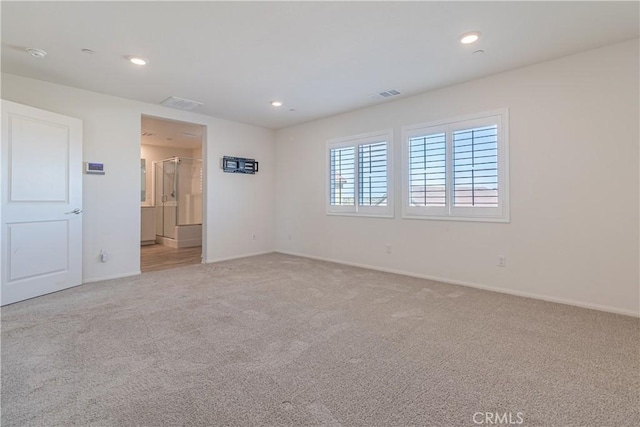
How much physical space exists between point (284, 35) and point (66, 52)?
2199 mm

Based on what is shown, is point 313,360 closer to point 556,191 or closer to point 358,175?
point 556,191

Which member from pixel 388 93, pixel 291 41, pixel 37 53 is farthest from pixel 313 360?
pixel 37 53

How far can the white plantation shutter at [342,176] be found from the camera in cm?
517

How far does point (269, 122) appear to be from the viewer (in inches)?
230

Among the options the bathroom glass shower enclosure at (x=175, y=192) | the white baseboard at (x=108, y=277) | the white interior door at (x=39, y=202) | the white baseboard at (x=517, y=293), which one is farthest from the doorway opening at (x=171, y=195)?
the white baseboard at (x=517, y=293)

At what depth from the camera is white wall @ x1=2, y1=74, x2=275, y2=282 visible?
3926 mm

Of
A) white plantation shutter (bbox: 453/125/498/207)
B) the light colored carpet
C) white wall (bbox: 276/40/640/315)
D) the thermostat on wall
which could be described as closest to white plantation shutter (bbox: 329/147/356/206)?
white wall (bbox: 276/40/640/315)

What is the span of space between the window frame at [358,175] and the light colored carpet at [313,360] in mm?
1563

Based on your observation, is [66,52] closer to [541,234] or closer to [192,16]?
[192,16]

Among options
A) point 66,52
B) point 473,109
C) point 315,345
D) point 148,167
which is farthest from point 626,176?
point 148,167

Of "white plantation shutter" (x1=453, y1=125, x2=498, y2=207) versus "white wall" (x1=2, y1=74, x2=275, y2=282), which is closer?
"white plantation shutter" (x1=453, y1=125, x2=498, y2=207)

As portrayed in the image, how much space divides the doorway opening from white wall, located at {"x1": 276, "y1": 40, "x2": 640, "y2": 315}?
16.7 feet

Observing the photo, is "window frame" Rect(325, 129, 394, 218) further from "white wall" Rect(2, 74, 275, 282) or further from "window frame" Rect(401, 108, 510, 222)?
"white wall" Rect(2, 74, 275, 282)

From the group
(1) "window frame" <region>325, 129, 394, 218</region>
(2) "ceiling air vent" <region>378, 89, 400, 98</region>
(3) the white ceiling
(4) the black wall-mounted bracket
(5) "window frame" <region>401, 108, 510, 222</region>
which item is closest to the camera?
(3) the white ceiling
